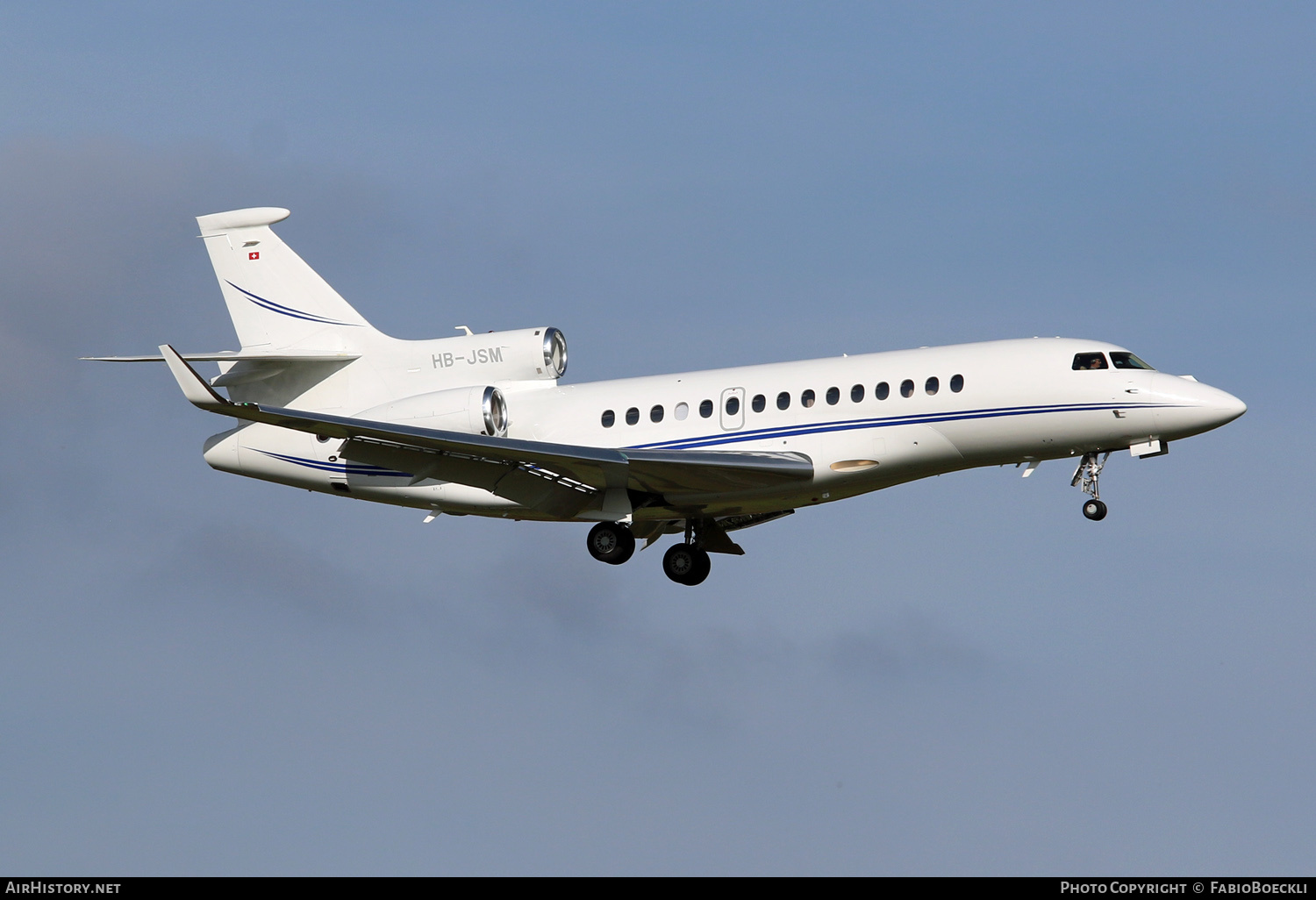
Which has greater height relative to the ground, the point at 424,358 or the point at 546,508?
the point at 424,358

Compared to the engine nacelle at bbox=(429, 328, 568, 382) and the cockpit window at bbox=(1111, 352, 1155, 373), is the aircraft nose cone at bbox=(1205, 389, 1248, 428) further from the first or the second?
the engine nacelle at bbox=(429, 328, 568, 382)

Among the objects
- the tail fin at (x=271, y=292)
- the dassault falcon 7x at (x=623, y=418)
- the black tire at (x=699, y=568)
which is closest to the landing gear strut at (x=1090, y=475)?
the dassault falcon 7x at (x=623, y=418)

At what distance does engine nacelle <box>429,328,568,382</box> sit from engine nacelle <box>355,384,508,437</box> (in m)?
0.95

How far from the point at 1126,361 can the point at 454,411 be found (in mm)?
10519

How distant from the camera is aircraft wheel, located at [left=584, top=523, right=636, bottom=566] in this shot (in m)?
27.7

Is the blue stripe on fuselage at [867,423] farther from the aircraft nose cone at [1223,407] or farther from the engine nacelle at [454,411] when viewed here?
the engine nacelle at [454,411]

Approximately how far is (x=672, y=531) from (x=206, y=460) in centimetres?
821

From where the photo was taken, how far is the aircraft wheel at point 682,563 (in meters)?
29.5

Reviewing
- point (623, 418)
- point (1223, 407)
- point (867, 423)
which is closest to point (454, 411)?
point (623, 418)

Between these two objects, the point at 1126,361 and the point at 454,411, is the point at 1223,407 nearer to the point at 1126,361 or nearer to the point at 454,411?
the point at 1126,361
